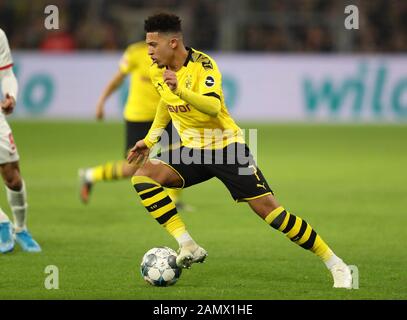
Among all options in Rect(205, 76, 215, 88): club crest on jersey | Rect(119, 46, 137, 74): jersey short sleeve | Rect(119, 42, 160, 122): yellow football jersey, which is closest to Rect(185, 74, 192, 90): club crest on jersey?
Rect(205, 76, 215, 88): club crest on jersey

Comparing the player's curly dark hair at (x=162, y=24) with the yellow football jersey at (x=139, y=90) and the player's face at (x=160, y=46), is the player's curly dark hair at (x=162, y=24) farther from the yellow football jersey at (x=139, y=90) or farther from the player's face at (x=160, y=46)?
the yellow football jersey at (x=139, y=90)

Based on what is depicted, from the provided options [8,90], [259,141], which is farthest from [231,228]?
[259,141]

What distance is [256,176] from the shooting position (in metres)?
7.23

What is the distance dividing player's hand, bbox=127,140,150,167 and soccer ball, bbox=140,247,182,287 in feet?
2.47

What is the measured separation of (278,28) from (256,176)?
1642 cm

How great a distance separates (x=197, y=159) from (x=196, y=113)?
14.6 inches

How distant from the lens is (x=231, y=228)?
402 inches

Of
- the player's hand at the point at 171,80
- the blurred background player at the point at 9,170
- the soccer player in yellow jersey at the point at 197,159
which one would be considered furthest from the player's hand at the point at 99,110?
the player's hand at the point at 171,80

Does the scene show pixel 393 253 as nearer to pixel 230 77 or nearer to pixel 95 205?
pixel 95 205

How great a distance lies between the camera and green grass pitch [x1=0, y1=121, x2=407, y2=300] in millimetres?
7156

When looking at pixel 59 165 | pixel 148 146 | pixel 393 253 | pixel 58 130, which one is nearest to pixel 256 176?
pixel 148 146

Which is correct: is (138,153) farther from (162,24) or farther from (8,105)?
(8,105)

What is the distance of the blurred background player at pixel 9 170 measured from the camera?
28.0 feet
